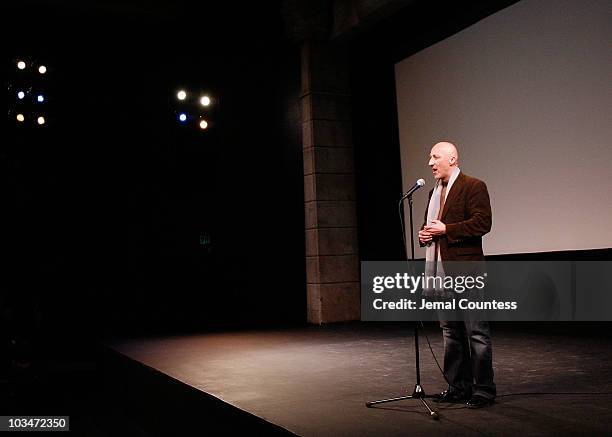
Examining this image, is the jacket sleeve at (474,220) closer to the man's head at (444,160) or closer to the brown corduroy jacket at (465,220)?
the brown corduroy jacket at (465,220)

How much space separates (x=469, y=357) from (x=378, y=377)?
1.03 meters

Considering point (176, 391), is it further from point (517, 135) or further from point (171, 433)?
point (517, 135)

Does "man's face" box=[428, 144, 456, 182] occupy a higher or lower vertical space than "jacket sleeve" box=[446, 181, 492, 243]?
higher

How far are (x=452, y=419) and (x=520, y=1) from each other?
4.66 m

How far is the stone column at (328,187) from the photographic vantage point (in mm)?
7918

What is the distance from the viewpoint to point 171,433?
13.8 feet

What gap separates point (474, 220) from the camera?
3.02 m

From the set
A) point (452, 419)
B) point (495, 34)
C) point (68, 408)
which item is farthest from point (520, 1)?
point (68, 408)

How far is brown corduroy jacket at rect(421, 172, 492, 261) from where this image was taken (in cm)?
302

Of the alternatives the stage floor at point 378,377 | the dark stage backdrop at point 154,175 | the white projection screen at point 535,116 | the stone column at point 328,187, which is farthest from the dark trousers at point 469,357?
the dark stage backdrop at point 154,175

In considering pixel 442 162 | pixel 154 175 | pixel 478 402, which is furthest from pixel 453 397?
pixel 154 175

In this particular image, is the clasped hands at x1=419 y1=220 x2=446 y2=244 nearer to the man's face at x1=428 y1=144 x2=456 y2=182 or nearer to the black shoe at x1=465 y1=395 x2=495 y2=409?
the man's face at x1=428 y1=144 x2=456 y2=182

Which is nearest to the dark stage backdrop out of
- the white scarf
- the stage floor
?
the stage floor

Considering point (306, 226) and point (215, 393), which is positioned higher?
point (306, 226)
